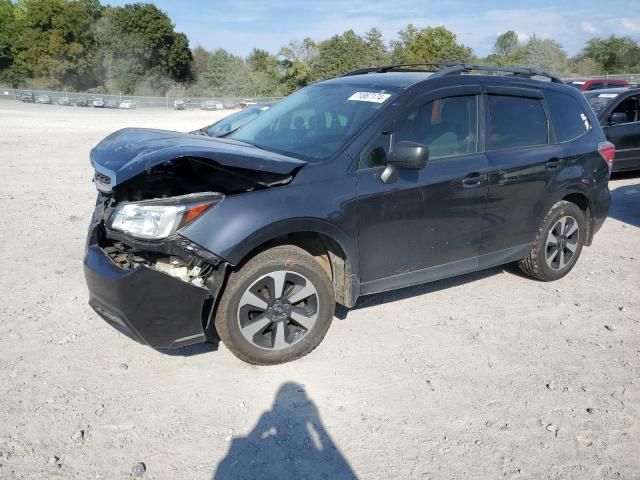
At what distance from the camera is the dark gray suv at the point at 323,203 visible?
10.8ft

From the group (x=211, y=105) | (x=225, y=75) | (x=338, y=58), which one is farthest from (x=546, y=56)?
(x=211, y=105)

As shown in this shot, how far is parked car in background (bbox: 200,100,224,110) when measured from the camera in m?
48.3

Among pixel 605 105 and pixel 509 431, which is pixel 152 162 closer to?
pixel 509 431

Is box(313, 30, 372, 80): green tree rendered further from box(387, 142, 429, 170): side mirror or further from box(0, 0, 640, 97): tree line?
box(387, 142, 429, 170): side mirror

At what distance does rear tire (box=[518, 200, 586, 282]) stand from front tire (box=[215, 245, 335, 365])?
2369 millimetres

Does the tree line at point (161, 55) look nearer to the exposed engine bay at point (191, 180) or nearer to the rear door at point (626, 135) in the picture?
the rear door at point (626, 135)

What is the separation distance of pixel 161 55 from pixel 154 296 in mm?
80301

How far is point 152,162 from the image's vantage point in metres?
3.20

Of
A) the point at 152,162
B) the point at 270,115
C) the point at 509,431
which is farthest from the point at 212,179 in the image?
the point at 509,431

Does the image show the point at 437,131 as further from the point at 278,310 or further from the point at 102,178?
the point at 102,178

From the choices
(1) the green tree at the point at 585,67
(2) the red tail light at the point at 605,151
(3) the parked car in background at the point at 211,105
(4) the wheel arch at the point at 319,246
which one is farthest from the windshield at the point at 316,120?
(1) the green tree at the point at 585,67

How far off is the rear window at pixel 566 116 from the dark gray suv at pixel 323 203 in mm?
22

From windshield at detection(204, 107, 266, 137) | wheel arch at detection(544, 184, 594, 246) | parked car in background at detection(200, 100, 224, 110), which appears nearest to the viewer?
wheel arch at detection(544, 184, 594, 246)

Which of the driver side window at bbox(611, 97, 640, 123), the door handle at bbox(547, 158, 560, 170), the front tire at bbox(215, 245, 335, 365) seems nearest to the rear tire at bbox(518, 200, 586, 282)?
the door handle at bbox(547, 158, 560, 170)
